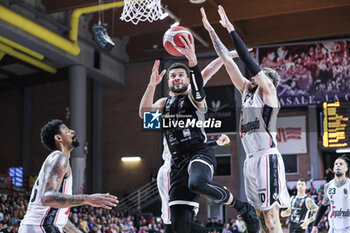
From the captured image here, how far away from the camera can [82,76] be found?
85.8ft

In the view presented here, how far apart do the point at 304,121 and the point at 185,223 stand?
2163cm

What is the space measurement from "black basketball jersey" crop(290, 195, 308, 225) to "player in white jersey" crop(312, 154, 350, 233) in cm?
A: 217

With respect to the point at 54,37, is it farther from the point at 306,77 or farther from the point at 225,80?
the point at 306,77

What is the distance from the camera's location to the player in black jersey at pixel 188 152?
6.23 m

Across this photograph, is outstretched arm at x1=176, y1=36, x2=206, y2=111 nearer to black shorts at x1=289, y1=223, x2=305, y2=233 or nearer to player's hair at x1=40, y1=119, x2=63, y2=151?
player's hair at x1=40, y1=119, x2=63, y2=151

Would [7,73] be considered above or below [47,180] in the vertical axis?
above

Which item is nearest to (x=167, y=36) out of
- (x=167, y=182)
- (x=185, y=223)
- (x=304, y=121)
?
(x=185, y=223)

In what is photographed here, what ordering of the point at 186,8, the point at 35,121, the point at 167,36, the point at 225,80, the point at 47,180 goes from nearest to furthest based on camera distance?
the point at 47,180 → the point at 167,36 → the point at 186,8 → the point at 225,80 → the point at 35,121

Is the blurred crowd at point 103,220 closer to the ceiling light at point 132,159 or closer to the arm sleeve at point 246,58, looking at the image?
the ceiling light at point 132,159

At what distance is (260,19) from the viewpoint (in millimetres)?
24375

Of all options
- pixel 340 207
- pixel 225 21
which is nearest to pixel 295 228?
pixel 340 207

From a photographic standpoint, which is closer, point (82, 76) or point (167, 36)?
point (167, 36)

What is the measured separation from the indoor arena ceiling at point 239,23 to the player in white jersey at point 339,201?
1223 centimetres

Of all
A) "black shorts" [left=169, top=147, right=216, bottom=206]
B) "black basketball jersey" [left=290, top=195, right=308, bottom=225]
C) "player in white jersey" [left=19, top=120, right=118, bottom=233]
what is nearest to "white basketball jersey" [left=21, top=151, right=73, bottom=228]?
"player in white jersey" [left=19, top=120, right=118, bottom=233]
